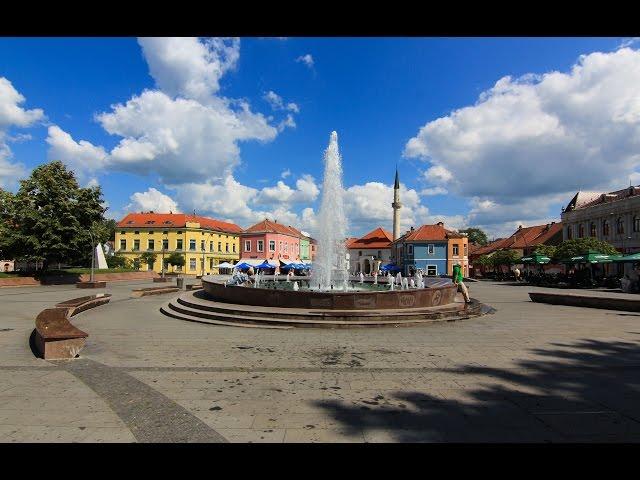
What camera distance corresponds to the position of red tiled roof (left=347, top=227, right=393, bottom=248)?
300 ft

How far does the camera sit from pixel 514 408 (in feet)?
18.2

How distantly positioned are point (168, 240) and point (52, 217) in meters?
33.5

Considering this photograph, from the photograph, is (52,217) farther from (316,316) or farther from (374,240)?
(374,240)

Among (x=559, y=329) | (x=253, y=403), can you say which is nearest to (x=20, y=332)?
(x=253, y=403)

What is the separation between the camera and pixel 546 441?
4.47m

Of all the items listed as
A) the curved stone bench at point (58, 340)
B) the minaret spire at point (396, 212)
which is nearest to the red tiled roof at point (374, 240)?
the minaret spire at point (396, 212)

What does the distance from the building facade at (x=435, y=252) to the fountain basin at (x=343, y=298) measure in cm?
5216

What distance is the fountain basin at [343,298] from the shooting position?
536 inches

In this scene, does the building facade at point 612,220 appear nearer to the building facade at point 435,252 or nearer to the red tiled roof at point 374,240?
the building facade at point 435,252

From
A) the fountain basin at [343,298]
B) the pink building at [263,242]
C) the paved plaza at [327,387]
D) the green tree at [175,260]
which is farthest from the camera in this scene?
the pink building at [263,242]

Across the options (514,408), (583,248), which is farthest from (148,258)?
(514,408)

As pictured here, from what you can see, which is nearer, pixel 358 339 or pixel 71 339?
pixel 71 339
